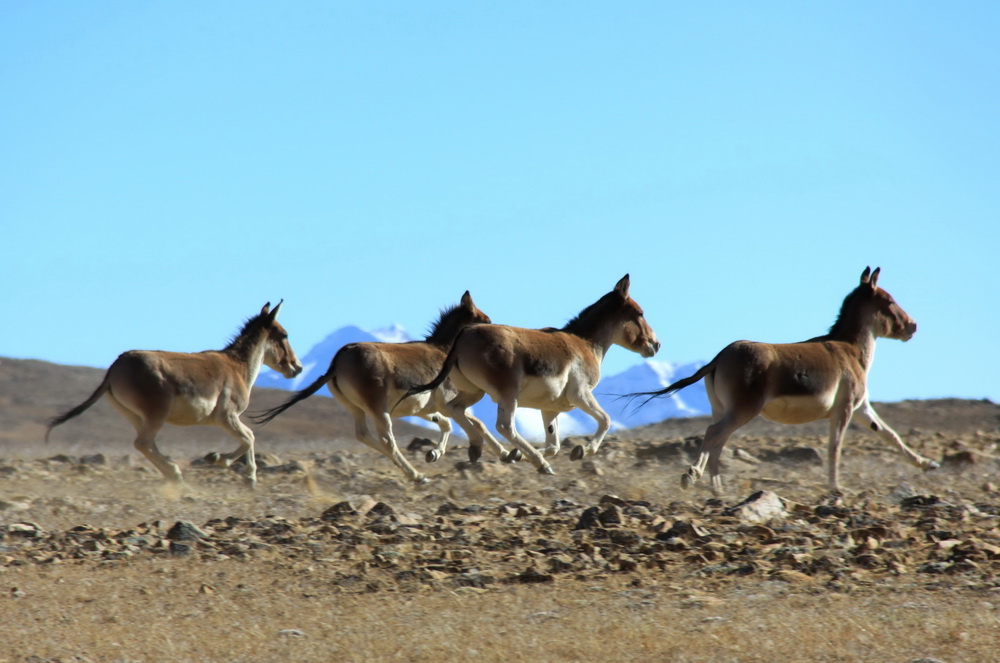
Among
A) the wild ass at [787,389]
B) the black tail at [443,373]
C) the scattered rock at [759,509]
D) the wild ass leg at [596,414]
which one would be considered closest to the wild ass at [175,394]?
the black tail at [443,373]

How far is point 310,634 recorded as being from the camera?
725 cm

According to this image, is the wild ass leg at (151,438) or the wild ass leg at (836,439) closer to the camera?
the wild ass leg at (836,439)

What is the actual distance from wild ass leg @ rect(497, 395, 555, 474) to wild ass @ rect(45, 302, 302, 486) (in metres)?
2.88

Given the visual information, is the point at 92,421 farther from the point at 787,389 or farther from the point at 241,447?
the point at 787,389

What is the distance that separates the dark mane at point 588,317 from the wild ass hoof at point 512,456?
1.74 meters

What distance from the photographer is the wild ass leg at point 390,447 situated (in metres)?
13.2

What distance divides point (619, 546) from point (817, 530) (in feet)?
5.05

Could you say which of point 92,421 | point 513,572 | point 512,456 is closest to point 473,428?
point 512,456

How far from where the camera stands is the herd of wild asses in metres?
11.8

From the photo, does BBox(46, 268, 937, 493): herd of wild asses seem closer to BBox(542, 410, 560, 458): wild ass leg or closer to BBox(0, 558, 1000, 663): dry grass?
BBox(542, 410, 560, 458): wild ass leg

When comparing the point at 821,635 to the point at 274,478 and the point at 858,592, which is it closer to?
the point at 858,592

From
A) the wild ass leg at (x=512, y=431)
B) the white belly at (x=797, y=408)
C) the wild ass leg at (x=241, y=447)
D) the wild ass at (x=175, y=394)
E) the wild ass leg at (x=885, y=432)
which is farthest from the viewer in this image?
the wild ass leg at (x=241, y=447)

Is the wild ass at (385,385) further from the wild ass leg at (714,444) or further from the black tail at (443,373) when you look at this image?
the wild ass leg at (714,444)

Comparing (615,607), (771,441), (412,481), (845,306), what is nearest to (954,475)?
(845,306)
